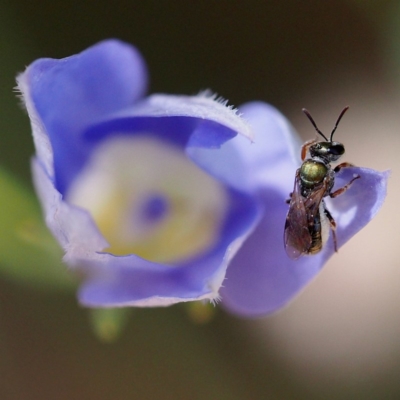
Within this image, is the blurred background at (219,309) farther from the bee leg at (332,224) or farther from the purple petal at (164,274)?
the bee leg at (332,224)

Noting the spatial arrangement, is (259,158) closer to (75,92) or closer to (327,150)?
(327,150)

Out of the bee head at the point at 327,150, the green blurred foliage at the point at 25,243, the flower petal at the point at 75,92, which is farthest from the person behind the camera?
the green blurred foliage at the point at 25,243

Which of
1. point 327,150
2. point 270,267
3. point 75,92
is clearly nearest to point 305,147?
point 327,150

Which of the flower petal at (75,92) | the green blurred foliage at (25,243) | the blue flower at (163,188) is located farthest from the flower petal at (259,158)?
the green blurred foliage at (25,243)

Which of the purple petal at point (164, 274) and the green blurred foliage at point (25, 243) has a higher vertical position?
the purple petal at point (164, 274)

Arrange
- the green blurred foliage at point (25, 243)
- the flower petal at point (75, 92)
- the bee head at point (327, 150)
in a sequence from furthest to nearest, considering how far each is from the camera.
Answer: the green blurred foliage at point (25, 243) < the bee head at point (327, 150) < the flower petal at point (75, 92)

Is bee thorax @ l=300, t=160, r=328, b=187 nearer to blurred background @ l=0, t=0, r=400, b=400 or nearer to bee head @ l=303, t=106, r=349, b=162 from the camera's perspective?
bee head @ l=303, t=106, r=349, b=162

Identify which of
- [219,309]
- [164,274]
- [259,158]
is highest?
[259,158]
